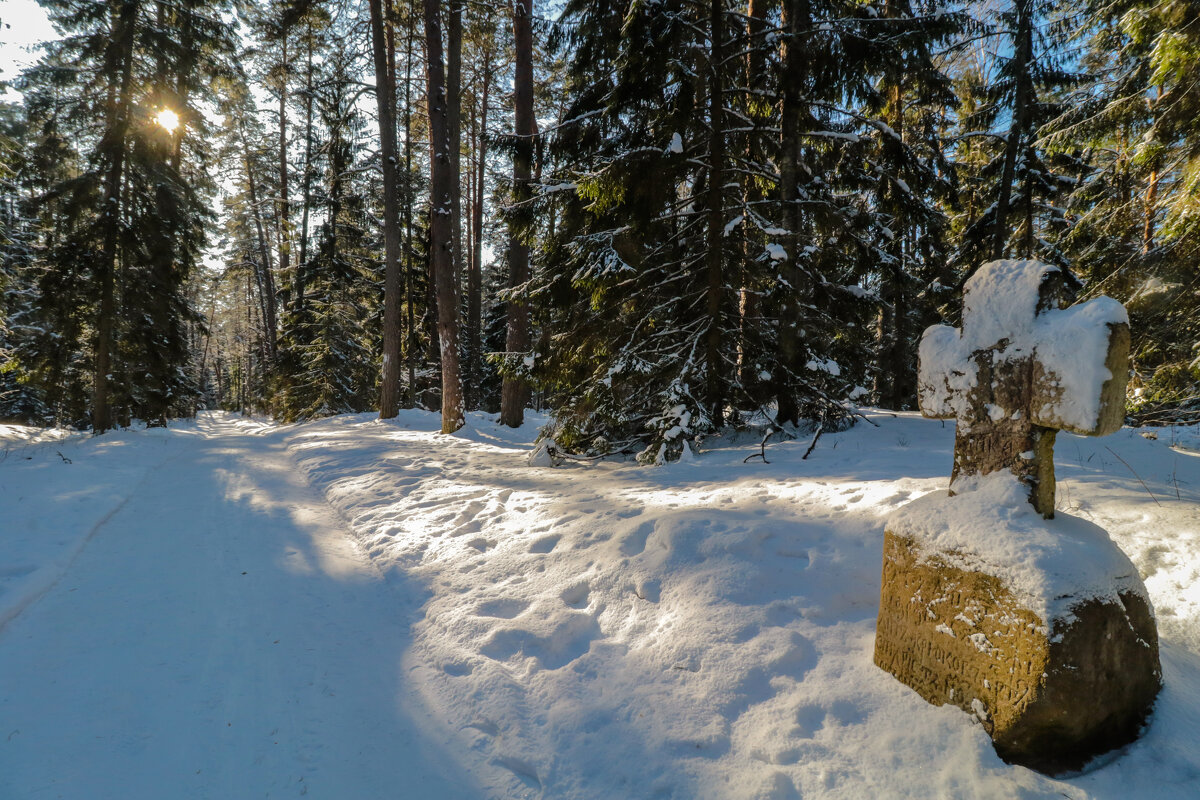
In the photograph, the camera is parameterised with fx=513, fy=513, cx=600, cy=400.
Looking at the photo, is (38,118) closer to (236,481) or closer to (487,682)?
(236,481)

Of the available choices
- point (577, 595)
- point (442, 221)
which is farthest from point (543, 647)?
point (442, 221)

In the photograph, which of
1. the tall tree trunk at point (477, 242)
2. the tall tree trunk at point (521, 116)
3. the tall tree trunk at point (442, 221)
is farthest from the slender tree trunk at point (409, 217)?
the tall tree trunk at point (521, 116)

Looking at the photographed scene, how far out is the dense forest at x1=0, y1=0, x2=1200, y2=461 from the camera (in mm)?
6289

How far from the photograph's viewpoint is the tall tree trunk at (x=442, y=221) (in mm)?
10977

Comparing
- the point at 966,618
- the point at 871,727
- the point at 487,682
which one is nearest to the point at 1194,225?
the point at 966,618

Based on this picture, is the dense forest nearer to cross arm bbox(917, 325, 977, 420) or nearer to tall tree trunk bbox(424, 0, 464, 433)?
tall tree trunk bbox(424, 0, 464, 433)

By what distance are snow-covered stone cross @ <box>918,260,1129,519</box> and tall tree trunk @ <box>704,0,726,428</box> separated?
3.66 m

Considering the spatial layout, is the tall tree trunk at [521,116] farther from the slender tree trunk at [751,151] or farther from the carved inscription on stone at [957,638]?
the carved inscription on stone at [957,638]

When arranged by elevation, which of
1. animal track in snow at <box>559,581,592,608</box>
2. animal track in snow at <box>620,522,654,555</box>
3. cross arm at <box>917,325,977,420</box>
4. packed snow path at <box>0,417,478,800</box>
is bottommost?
packed snow path at <box>0,417,478,800</box>

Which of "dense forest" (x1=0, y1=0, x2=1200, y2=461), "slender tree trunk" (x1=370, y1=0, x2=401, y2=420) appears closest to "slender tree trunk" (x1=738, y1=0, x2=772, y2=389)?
"dense forest" (x1=0, y1=0, x2=1200, y2=461)

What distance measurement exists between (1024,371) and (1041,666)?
112cm

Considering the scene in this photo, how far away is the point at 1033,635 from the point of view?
1.79 m

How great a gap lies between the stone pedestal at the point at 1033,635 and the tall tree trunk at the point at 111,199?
1727 centimetres

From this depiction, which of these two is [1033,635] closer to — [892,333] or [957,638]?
[957,638]
